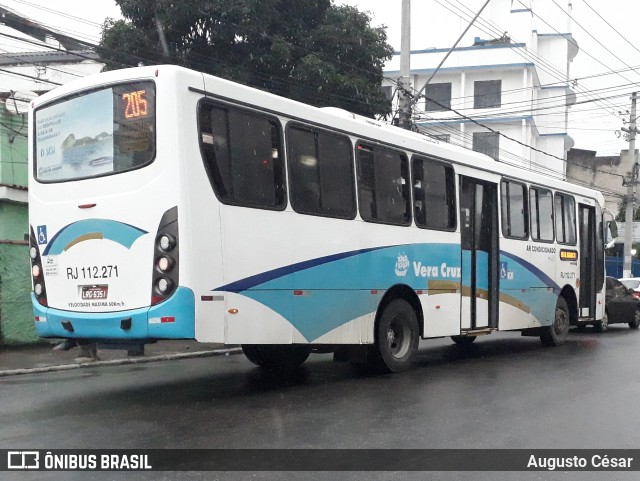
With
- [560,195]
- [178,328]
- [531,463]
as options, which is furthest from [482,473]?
[560,195]

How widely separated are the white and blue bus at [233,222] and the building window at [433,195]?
0.03m

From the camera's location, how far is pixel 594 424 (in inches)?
283

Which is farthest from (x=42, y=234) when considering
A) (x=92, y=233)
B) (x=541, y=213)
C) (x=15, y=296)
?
(x=541, y=213)

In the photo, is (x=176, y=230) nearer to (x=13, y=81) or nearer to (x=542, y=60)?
(x=13, y=81)

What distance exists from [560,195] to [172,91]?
31.8ft

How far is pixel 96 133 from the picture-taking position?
26.3 ft

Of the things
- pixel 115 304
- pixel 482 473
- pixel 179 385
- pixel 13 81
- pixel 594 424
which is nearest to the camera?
pixel 482 473

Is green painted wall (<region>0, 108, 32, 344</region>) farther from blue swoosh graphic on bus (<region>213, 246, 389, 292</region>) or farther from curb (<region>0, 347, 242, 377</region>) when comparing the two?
blue swoosh graphic on bus (<region>213, 246, 389, 292</region>)

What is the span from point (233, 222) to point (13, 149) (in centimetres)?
893

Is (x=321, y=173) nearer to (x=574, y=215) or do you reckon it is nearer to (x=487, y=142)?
(x=574, y=215)

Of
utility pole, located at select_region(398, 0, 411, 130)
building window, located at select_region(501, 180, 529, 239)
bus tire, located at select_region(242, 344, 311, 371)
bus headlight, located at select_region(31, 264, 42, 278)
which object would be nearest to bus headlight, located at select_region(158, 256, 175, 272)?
bus headlight, located at select_region(31, 264, 42, 278)

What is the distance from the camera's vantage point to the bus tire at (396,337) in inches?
401

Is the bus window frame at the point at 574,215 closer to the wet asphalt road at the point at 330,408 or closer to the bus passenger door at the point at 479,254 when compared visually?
the bus passenger door at the point at 479,254

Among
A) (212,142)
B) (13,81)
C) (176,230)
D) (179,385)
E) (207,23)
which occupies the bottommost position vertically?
(179,385)
